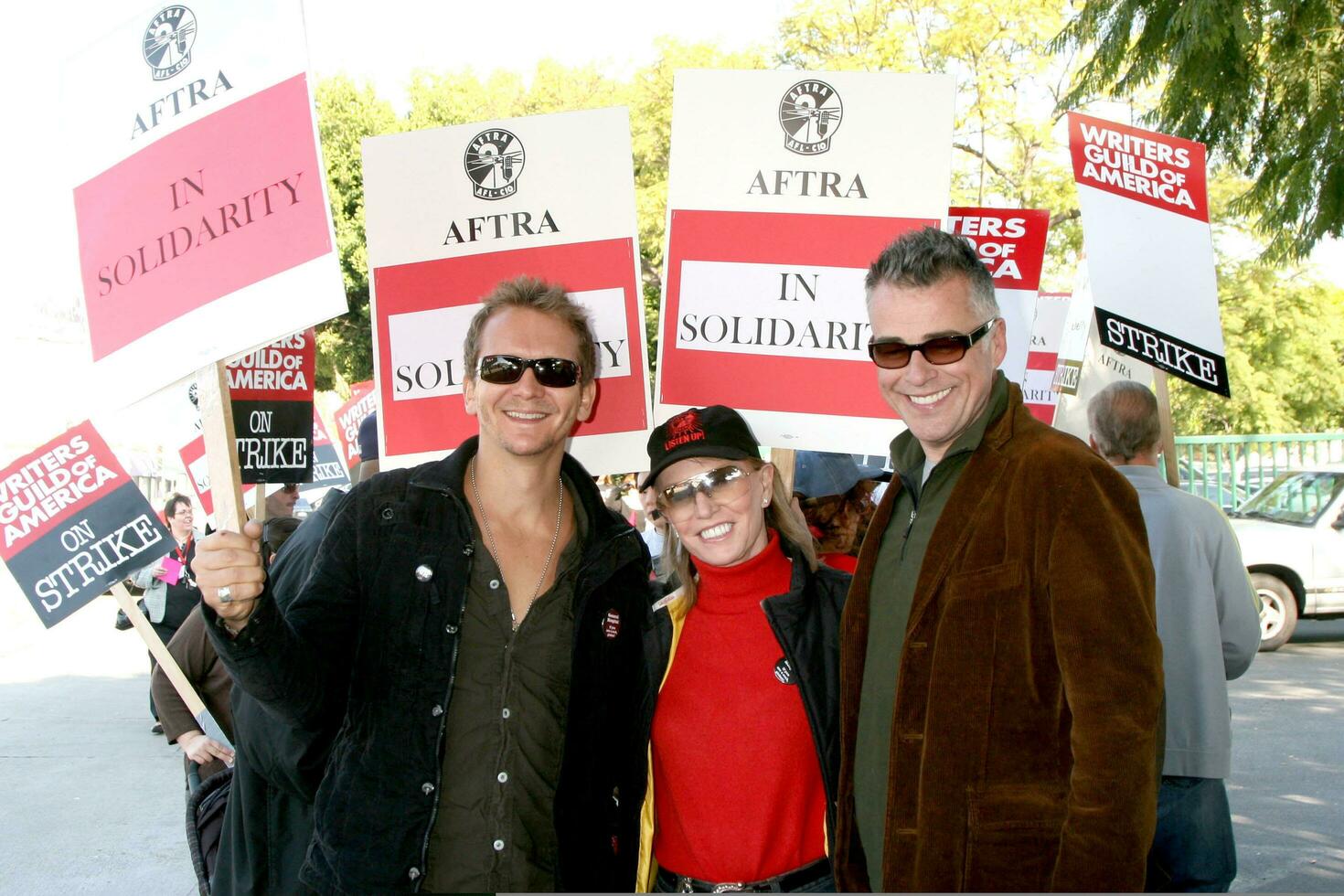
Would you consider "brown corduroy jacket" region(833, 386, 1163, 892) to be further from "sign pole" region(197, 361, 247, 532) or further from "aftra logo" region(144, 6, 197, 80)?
"aftra logo" region(144, 6, 197, 80)

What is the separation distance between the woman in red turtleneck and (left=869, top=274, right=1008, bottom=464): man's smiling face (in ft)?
1.84

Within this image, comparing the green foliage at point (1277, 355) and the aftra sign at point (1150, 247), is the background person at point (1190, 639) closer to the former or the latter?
the aftra sign at point (1150, 247)

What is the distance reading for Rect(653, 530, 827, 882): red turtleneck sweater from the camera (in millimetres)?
2578

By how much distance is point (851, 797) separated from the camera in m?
2.40

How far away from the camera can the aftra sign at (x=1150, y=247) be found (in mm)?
4562

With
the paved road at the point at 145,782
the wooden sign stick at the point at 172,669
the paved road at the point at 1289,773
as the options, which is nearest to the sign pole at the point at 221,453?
the wooden sign stick at the point at 172,669

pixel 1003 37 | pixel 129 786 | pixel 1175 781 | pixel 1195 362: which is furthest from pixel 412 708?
pixel 1003 37

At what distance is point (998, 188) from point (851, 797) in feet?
73.8

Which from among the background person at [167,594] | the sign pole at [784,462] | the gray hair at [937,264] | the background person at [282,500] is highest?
the background person at [282,500]

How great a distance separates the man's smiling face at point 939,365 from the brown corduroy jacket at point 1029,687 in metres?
0.11

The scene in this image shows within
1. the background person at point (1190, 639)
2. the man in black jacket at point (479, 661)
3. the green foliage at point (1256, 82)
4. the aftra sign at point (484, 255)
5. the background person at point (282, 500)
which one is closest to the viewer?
the man in black jacket at point (479, 661)

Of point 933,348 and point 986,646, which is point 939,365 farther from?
point 986,646

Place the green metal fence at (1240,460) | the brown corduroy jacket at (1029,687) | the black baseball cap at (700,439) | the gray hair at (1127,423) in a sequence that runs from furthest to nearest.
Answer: the green metal fence at (1240,460)
the gray hair at (1127,423)
the black baseball cap at (700,439)
the brown corduroy jacket at (1029,687)

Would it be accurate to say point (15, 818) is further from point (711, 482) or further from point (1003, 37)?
point (1003, 37)
